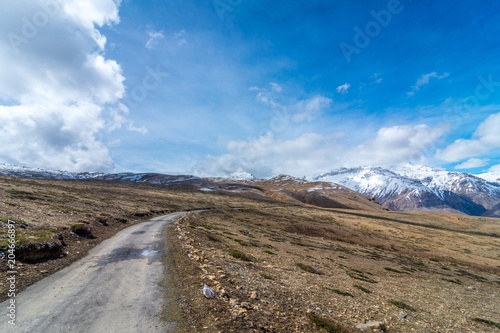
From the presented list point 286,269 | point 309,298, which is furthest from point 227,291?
point 286,269

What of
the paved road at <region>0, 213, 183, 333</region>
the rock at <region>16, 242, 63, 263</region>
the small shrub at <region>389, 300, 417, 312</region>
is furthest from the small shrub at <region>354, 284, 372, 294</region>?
the rock at <region>16, 242, 63, 263</region>

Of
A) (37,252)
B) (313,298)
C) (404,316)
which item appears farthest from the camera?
(37,252)

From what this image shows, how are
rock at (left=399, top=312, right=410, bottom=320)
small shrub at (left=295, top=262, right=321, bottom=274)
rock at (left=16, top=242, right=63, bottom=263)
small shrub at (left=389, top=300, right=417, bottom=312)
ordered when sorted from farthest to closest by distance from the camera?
small shrub at (left=295, top=262, right=321, bottom=274)
rock at (left=16, top=242, right=63, bottom=263)
small shrub at (left=389, top=300, right=417, bottom=312)
rock at (left=399, top=312, right=410, bottom=320)

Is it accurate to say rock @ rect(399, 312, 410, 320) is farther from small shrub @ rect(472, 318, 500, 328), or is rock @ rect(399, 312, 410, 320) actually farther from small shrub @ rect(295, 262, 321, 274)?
small shrub @ rect(295, 262, 321, 274)

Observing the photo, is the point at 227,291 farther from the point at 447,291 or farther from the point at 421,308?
the point at 447,291

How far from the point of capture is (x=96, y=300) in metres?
11.7

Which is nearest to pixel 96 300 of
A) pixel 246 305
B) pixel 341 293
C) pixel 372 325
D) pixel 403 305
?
pixel 246 305

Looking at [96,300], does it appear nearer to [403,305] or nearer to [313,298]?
[313,298]

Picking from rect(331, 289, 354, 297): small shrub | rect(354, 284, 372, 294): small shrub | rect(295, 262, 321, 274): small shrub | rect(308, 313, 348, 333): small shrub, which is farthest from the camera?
rect(295, 262, 321, 274): small shrub

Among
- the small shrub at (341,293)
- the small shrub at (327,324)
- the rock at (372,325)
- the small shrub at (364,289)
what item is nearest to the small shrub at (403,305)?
the small shrub at (364,289)

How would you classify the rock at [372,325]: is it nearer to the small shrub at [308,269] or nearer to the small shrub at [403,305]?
the small shrub at [403,305]

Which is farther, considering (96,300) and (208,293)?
(208,293)

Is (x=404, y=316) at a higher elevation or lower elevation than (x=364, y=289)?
higher

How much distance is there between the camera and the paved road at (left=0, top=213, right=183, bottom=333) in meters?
9.48
